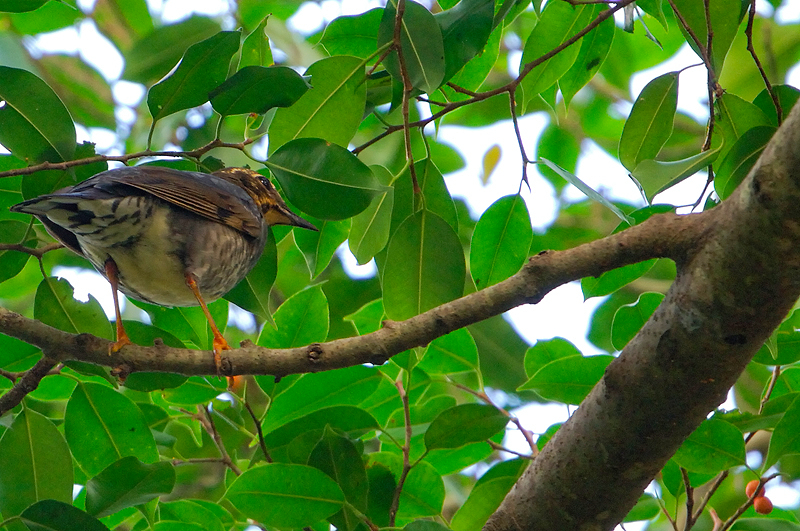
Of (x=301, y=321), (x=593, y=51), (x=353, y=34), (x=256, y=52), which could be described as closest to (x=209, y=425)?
(x=301, y=321)

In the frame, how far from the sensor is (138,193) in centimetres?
319

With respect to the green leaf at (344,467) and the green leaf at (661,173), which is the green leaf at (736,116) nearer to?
the green leaf at (661,173)

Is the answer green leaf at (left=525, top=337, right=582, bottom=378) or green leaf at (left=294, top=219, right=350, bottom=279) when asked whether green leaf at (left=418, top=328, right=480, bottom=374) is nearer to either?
green leaf at (left=525, top=337, right=582, bottom=378)

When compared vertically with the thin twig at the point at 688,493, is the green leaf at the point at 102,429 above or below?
above

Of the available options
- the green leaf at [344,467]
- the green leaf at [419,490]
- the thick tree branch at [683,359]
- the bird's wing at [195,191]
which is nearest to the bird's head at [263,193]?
the bird's wing at [195,191]

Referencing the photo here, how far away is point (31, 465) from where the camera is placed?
2.71 m

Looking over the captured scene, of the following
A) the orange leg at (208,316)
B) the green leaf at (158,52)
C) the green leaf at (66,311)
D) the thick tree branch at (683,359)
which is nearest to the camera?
the thick tree branch at (683,359)

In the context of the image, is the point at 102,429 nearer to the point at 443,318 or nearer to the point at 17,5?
the point at 443,318

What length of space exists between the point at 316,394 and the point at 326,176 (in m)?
1.04

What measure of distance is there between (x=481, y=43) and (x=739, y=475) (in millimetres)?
3863

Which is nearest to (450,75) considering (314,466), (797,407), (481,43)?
(481,43)

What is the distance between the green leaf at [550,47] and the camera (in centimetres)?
328

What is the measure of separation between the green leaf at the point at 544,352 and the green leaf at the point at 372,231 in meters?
0.84

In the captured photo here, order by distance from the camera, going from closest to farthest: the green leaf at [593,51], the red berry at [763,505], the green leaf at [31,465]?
the green leaf at [31,465], the red berry at [763,505], the green leaf at [593,51]
